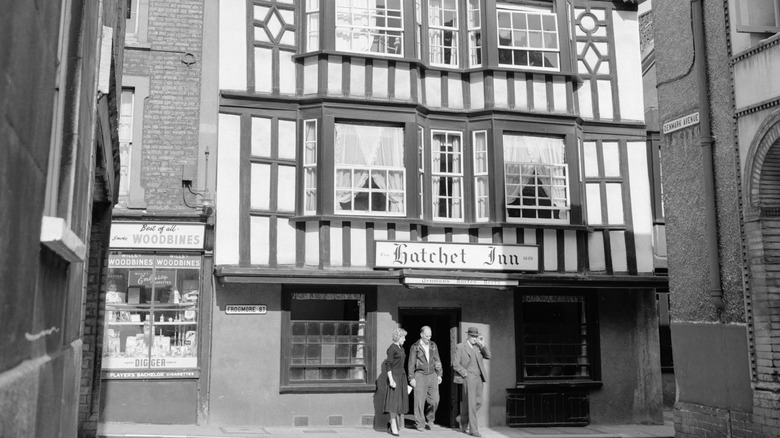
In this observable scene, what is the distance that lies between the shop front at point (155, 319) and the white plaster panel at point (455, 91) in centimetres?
549

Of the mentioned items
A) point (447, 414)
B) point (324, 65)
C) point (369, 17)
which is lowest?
point (447, 414)

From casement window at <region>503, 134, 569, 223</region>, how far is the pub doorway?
7.93 ft

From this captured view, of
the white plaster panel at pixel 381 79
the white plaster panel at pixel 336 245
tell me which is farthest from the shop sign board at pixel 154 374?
the white plaster panel at pixel 381 79

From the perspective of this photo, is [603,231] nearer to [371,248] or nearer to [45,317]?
[371,248]

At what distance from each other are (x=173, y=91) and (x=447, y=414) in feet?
26.8

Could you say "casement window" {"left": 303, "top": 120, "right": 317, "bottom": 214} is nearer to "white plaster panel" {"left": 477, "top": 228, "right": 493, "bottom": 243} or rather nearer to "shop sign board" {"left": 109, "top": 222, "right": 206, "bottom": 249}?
"shop sign board" {"left": 109, "top": 222, "right": 206, "bottom": 249}

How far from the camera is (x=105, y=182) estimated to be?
341 inches

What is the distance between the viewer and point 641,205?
55.1 ft

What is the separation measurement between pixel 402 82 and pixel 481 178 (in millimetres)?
2442

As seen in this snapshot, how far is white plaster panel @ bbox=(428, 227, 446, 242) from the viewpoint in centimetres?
1557

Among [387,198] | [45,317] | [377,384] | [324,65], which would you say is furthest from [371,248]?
[45,317]

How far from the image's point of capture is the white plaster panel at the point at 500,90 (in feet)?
53.0

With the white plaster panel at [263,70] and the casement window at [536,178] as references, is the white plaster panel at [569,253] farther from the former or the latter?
the white plaster panel at [263,70]

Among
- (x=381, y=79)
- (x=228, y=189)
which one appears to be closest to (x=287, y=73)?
(x=381, y=79)
